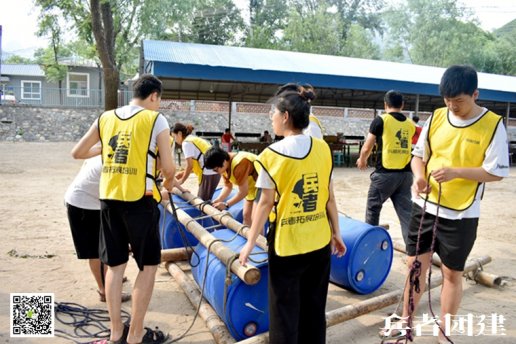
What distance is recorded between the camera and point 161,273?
4574mm

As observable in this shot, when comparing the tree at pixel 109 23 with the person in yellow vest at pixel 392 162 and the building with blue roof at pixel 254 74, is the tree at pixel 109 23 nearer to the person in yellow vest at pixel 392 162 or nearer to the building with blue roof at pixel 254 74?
the building with blue roof at pixel 254 74

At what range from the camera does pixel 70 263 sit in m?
4.69

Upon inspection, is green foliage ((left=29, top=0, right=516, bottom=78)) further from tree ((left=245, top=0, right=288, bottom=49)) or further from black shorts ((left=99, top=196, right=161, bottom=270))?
black shorts ((left=99, top=196, right=161, bottom=270))

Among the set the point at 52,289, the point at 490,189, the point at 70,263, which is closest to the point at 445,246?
the point at 52,289

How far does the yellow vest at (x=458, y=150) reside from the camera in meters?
2.64

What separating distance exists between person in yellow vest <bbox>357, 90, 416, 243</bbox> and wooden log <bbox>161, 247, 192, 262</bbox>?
194cm

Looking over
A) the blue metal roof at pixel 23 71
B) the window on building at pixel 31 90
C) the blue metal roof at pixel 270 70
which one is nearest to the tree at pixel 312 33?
the window on building at pixel 31 90

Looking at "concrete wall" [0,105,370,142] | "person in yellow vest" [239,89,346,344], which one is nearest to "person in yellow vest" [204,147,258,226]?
"person in yellow vest" [239,89,346,344]

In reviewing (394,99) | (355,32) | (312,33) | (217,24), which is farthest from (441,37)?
(394,99)

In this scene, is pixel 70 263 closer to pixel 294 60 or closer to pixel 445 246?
pixel 445 246

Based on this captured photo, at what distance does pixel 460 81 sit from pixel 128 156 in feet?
6.88

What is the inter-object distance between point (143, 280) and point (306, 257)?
3.78 feet

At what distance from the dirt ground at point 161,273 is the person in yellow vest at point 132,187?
2.16ft

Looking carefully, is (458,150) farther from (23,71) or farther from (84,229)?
(23,71)
